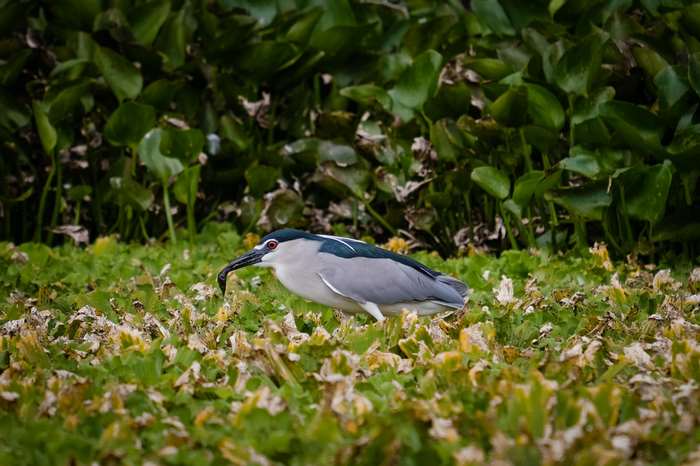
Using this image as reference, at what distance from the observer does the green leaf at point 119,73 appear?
23.6ft

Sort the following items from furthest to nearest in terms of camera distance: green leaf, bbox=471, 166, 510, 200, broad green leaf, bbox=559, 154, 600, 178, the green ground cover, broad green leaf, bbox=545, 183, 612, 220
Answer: green leaf, bbox=471, 166, 510, 200 → broad green leaf, bbox=559, 154, 600, 178 → broad green leaf, bbox=545, 183, 612, 220 → the green ground cover

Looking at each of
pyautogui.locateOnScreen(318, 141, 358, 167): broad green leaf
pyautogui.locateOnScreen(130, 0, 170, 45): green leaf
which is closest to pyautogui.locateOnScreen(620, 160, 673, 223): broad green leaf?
pyautogui.locateOnScreen(318, 141, 358, 167): broad green leaf

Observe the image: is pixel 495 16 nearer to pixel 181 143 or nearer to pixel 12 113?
pixel 181 143

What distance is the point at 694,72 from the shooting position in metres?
5.84

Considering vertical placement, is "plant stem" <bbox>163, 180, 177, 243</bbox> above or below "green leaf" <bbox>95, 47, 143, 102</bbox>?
below

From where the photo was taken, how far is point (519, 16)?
6910 millimetres

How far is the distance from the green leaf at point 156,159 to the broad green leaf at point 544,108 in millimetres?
2228

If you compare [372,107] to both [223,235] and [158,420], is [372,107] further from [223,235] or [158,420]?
[158,420]

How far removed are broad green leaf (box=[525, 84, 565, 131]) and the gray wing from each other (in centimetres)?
199

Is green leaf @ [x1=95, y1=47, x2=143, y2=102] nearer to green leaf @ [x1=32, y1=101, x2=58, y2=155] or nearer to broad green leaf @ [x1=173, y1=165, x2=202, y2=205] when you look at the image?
green leaf @ [x1=32, y1=101, x2=58, y2=155]

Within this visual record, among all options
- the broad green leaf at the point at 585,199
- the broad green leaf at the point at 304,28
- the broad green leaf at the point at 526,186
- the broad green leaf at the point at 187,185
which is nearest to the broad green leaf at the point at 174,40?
the broad green leaf at the point at 304,28

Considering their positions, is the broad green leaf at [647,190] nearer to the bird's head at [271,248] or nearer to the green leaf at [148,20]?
the bird's head at [271,248]

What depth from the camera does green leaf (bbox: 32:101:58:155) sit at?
23.7 feet

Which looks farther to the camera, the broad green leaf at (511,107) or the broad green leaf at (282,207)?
the broad green leaf at (282,207)
